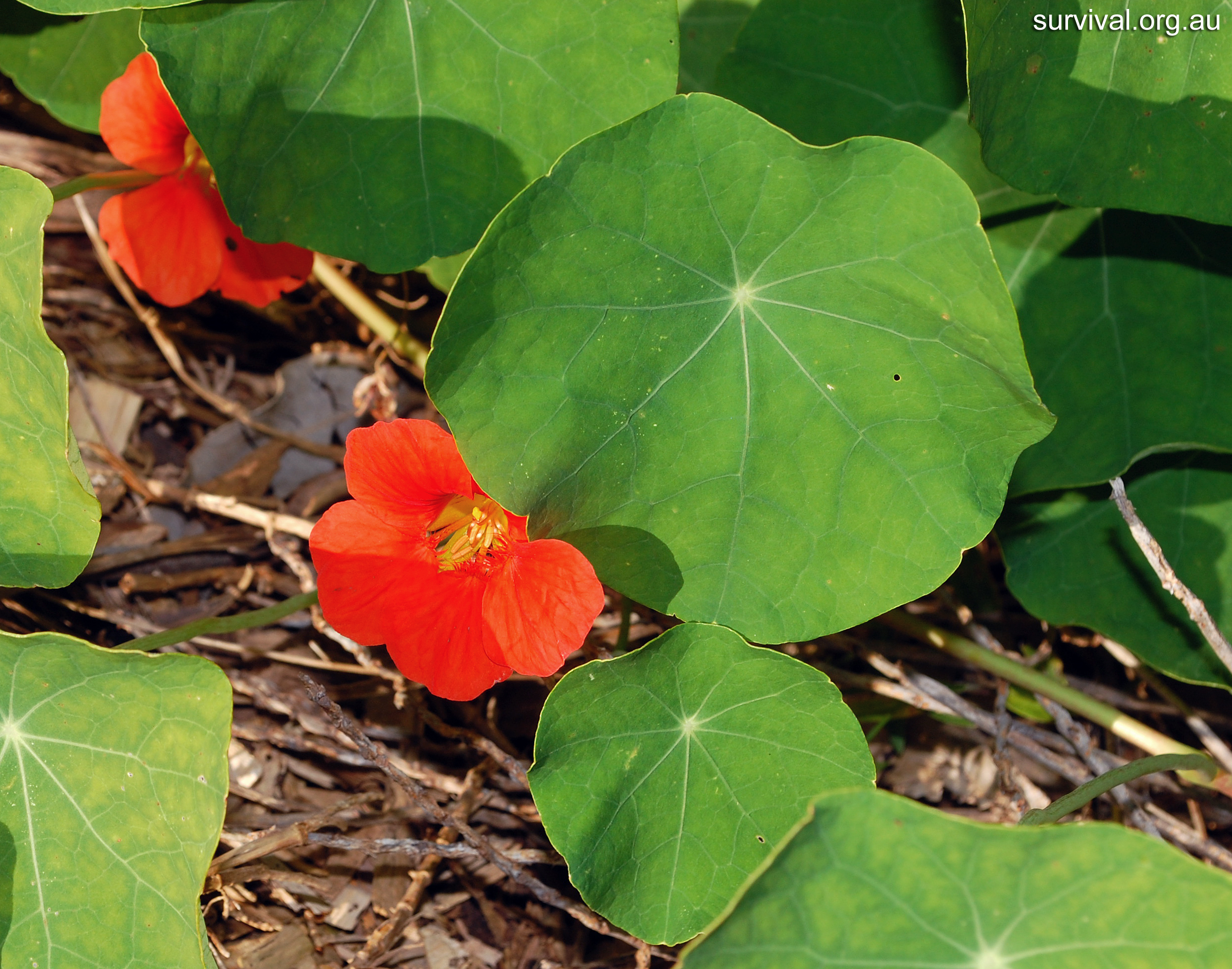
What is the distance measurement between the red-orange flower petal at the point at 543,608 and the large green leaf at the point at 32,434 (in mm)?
677

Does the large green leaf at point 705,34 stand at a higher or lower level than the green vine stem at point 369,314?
higher

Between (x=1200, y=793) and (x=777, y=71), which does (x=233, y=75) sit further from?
(x=1200, y=793)

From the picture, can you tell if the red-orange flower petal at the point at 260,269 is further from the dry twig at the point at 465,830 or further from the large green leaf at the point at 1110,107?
the large green leaf at the point at 1110,107

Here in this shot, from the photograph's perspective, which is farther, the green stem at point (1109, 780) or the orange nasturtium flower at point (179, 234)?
the orange nasturtium flower at point (179, 234)

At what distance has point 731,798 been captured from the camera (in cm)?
149

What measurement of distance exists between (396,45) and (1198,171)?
1.39 metres

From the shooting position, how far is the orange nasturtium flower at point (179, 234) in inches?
71.1

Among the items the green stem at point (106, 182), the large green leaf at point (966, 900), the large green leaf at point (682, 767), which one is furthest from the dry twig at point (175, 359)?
the large green leaf at point (966, 900)

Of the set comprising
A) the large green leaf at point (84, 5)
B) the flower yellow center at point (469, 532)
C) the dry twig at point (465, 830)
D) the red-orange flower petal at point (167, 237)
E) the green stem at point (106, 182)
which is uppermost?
the large green leaf at point (84, 5)

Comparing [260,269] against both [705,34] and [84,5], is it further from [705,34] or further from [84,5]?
[705,34]

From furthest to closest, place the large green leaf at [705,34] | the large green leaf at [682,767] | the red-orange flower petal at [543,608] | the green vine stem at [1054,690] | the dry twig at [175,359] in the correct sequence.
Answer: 1. the dry twig at [175,359]
2. the large green leaf at [705,34]
3. the green vine stem at [1054,690]
4. the large green leaf at [682,767]
5. the red-orange flower petal at [543,608]

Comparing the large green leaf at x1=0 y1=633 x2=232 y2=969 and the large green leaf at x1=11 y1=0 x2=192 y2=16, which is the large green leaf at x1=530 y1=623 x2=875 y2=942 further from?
the large green leaf at x1=11 y1=0 x2=192 y2=16

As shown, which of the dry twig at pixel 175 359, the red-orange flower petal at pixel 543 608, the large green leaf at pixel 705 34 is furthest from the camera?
the dry twig at pixel 175 359

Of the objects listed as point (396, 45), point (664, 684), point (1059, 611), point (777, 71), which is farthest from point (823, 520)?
point (396, 45)
